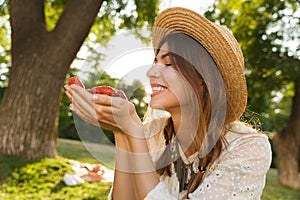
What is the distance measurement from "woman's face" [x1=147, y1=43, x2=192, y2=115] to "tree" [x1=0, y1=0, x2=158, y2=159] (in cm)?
431

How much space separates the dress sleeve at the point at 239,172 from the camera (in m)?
1.97

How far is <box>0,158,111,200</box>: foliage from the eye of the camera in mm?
5418

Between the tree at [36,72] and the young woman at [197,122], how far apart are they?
4170 mm

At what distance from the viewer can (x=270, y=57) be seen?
911 cm

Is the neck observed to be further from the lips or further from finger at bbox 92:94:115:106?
finger at bbox 92:94:115:106

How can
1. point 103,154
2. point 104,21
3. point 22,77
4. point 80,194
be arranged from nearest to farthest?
point 103,154 → point 80,194 → point 22,77 → point 104,21

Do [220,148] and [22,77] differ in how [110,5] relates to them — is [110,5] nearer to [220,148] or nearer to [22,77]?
[22,77]

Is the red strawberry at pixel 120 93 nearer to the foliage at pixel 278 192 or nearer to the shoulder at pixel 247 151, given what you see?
the shoulder at pixel 247 151

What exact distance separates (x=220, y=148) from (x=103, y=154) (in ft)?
1.68

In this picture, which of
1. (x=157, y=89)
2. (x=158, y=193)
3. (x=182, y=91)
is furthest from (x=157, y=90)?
(x=158, y=193)

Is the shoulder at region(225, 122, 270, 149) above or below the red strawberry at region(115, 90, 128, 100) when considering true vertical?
below

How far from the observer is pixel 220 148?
6.97ft

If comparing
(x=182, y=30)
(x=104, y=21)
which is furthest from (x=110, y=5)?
(x=182, y=30)

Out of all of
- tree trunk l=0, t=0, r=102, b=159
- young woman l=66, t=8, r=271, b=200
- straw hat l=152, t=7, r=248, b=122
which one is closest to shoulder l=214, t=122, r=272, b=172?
young woman l=66, t=8, r=271, b=200
